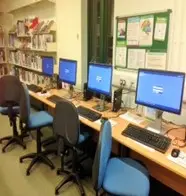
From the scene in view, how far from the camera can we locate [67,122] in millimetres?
2104

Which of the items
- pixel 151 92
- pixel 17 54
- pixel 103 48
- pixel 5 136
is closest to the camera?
pixel 151 92

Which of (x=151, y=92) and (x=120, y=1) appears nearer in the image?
(x=151, y=92)

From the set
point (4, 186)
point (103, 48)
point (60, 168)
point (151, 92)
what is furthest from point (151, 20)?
point (4, 186)

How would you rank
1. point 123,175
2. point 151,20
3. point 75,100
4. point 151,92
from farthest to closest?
point 75,100 → point 151,20 → point 151,92 → point 123,175

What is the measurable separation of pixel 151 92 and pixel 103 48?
1.54 meters

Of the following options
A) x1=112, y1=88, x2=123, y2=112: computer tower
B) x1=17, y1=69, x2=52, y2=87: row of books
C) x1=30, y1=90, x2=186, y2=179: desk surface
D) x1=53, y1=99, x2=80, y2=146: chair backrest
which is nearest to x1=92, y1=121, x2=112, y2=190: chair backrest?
x1=30, y1=90, x2=186, y2=179: desk surface

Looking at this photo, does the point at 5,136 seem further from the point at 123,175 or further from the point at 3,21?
the point at 3,21

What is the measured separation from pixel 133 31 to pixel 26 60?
3.18 metres

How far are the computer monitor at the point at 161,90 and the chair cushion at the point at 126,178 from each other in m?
0.57

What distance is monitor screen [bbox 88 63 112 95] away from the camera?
2.60m

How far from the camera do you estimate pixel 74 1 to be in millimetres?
3418

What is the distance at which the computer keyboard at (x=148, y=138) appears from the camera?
5.84 ft

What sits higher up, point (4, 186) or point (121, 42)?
point (121, 42)

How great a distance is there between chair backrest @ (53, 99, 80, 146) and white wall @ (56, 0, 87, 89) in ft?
5.05
